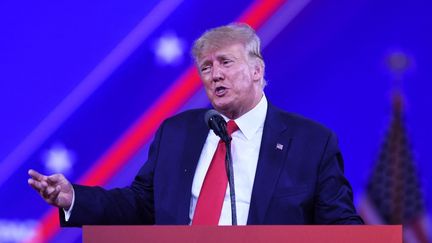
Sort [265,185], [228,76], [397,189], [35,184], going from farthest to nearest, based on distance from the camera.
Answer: [397,189] → [228,76] → [265,185] → [35,184]

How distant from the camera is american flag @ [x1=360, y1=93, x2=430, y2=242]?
3004 mm

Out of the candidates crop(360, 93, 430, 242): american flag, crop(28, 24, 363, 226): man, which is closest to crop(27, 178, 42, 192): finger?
crop(28, 24, 363, 226): man

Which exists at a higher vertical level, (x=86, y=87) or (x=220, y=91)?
(x=86, y=87)

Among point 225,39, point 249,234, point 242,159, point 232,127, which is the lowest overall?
point 249,234

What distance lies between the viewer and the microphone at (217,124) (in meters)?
2.04

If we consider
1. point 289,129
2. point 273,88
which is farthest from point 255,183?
point 273,88

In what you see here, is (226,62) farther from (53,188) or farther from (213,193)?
A: (53,188)

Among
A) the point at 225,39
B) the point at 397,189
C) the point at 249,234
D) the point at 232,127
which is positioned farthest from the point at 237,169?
the point at 397,189

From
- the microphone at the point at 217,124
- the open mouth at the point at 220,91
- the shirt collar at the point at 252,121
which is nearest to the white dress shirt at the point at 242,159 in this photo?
the shirt collar at the point at 252,121

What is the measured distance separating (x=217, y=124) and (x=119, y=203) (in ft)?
1.68

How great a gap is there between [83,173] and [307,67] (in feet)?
3.12

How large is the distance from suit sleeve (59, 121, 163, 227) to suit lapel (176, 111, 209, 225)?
0.11 metres

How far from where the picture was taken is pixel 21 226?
9.55ft

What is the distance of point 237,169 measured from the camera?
239 cm
